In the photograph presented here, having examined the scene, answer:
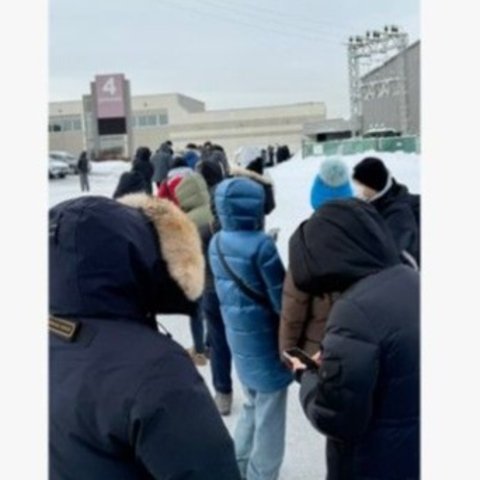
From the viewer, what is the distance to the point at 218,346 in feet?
12.4

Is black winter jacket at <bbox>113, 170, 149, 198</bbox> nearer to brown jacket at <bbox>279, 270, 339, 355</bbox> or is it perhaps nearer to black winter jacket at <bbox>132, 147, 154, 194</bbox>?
brown jacket at <bbox>279, 270, 339, 355</bbox>

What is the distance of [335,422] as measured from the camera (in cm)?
174

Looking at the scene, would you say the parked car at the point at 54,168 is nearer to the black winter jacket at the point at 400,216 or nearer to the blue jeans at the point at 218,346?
the blue jeans at the point at 218,346

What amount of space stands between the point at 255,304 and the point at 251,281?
9cm

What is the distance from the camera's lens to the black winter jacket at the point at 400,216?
2946mm

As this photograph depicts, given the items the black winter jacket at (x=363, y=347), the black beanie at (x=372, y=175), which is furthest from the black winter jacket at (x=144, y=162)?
the black winter jacket at (x=363, y=347)

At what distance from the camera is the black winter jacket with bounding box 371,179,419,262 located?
9.67 feet

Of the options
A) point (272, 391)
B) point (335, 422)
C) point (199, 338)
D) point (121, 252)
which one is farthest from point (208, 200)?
point (121, 252)

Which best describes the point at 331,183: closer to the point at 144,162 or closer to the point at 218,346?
the point at 218,346

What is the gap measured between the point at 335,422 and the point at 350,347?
0.69 feet

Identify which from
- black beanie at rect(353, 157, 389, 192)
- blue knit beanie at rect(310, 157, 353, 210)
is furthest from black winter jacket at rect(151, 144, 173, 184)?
black beanie at rect(353, 157, 389, 192)

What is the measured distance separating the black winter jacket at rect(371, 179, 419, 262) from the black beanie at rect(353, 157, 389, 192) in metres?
0.05
